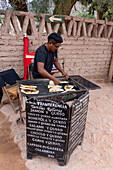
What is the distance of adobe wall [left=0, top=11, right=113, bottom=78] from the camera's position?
4.68 meters

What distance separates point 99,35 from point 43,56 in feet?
14.6

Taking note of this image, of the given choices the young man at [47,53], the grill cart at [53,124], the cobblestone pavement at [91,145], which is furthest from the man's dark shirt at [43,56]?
the cobblestone pavement at [91,145]

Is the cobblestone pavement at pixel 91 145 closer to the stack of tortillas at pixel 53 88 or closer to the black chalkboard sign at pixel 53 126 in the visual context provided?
the black chalkboard sign at pixel 53 126

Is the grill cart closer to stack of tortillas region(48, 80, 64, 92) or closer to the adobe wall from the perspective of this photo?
stack of tortillas region(48, 80, 64, 92)

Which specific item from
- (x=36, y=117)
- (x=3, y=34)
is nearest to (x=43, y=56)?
(x=36, y=117)

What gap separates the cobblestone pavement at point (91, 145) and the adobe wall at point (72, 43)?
1924 millimetres

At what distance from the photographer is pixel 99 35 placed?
20.2ft

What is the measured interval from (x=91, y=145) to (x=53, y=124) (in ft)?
4.09

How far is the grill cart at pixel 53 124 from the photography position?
1945mm

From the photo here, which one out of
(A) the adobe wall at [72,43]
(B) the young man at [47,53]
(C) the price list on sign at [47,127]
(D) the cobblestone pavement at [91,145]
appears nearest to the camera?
(C) the price list on sign at [47,127]

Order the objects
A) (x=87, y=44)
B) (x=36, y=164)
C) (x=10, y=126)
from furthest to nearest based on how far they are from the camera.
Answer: (x=87, y=44) < (x=10, y=126) < (x=36, y=164)

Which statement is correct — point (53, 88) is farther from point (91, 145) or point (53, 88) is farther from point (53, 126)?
point (91, 145)

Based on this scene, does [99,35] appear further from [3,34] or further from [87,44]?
[3,34]

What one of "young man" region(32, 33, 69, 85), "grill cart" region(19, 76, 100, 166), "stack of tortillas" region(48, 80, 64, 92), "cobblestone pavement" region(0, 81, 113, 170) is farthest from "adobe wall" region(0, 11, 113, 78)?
"grill cart" region(19, 76, 100, 166)
